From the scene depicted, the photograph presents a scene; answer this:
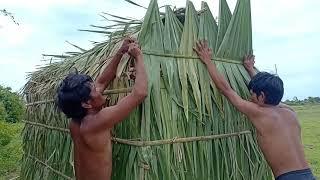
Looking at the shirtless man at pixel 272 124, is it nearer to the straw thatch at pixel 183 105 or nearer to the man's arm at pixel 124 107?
the straw thatch at pixel 183 105

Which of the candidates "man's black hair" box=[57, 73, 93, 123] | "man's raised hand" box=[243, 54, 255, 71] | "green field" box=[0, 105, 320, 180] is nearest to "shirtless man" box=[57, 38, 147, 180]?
"man's black hair" box=[57, 73, 93, 123]

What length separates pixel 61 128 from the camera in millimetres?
4164

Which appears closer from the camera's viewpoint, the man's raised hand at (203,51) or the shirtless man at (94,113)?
the shirtless man at (94,113)

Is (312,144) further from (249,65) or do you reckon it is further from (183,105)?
(183,105)

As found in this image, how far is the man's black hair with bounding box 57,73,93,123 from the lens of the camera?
278cm

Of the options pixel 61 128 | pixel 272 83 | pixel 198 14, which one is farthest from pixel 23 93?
pixel 272 83

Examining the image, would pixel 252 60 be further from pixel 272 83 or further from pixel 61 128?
pixel 61 128

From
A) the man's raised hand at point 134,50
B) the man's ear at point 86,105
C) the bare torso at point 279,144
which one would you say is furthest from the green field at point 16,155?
the bare torso at point 279,144

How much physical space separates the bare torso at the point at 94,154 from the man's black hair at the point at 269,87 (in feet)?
3.59

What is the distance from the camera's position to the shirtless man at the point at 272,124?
3.12m

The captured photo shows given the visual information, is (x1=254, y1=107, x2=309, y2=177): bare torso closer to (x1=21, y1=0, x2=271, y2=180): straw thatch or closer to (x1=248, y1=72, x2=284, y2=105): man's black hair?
(x1=248, y1=72, x2=284, y2=105): man's black hair

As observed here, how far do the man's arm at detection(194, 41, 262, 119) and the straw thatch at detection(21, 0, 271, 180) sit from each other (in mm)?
63

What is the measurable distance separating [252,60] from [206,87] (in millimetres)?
687

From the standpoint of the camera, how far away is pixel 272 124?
10.4 ft
